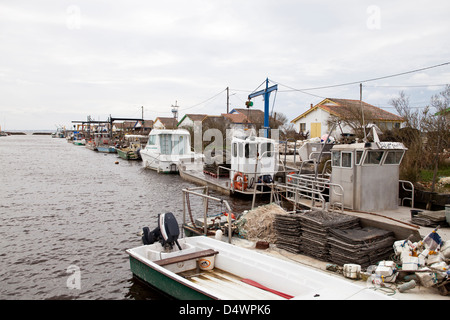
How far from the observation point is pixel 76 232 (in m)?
12.9

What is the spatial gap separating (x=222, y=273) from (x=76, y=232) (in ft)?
24.5

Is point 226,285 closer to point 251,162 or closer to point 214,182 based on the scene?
point 251,162

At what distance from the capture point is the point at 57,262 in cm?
1002

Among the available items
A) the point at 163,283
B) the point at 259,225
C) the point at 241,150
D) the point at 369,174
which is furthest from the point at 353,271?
the point at 241,150

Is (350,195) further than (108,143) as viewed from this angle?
No

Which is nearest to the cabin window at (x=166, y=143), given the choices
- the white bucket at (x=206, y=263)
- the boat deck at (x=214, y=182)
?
the boat deck at (x=214, y=182)

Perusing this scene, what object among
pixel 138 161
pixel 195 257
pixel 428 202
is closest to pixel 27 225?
pixel 195 257

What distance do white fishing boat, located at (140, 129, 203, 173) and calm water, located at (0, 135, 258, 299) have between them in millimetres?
4331

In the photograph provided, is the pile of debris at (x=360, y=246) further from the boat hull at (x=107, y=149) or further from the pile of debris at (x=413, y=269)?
the boat hull at (x=107, y=149)

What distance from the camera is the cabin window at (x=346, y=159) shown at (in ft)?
32.5

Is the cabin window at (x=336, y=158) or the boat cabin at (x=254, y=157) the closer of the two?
the cabin window at (x=336, y=158)

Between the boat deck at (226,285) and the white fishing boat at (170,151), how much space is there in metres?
22.1

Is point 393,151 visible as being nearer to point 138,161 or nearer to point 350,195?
→ point 350,195
